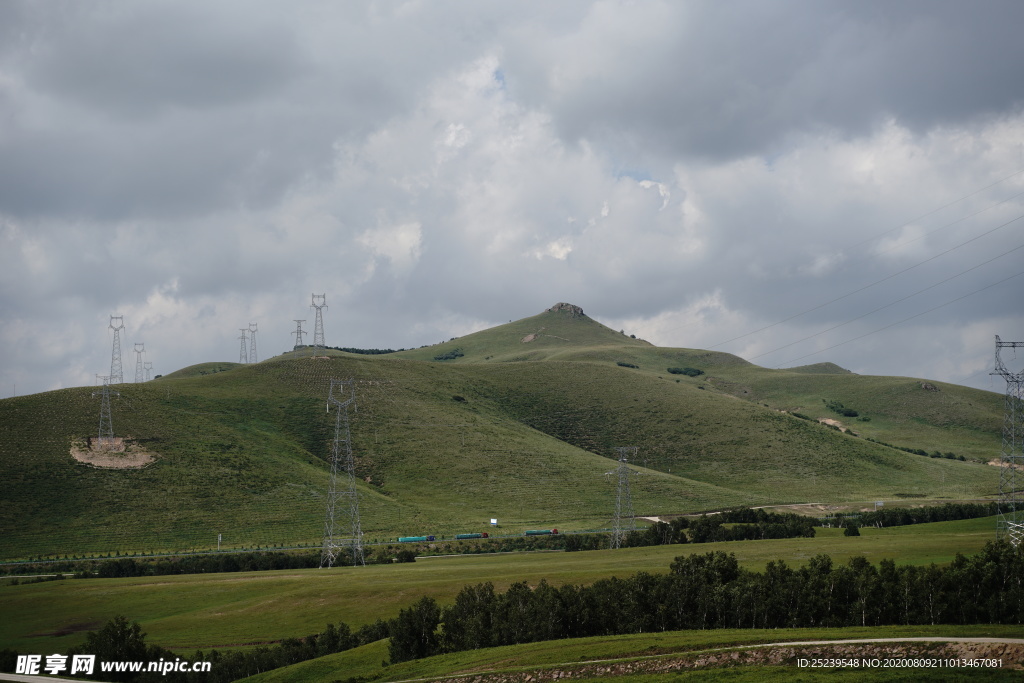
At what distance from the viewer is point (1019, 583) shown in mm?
43625

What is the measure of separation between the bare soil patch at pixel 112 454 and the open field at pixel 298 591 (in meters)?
52.0

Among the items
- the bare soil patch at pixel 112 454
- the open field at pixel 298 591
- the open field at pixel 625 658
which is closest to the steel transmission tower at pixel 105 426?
the bare soil patch at pixel 112 454

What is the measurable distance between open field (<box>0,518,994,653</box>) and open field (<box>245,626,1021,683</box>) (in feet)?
45.3

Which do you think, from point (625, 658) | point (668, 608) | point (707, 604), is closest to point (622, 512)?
point (668, 608)

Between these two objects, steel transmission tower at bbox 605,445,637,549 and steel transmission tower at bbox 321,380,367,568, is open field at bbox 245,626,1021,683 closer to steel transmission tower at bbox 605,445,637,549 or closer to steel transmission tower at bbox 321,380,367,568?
steel transmission tower at bbox 321,380,367,568

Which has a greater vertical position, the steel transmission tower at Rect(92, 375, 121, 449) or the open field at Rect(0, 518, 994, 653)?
the steel transmission tower at Rect(92, 375, 121, 449)

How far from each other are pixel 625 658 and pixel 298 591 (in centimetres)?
4501

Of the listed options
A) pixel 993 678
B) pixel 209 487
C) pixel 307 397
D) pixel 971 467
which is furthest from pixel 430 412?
pixel 993 678

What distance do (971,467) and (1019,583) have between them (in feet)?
544

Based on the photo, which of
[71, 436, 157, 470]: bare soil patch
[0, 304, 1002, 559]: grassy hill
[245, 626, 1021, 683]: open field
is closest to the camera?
[245, 626, 1021, 683]: open field

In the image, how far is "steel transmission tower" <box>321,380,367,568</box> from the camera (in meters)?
94.6

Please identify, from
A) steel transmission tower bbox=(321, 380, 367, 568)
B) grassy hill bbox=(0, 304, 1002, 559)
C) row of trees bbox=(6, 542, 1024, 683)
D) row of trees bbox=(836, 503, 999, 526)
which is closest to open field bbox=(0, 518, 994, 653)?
steel transmission tower bbox=(321, 380, 367, 568)

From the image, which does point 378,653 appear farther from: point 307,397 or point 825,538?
point 307,397

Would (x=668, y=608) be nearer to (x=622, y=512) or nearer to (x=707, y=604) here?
(x=707, y=604)
